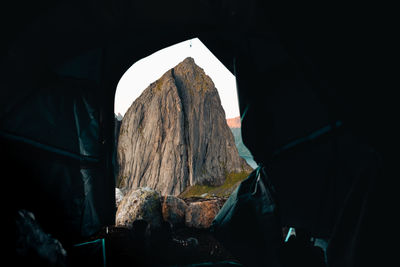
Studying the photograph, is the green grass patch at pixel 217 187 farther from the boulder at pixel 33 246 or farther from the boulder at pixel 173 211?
the boulder at pixel 33 246

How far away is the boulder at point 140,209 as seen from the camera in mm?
4352

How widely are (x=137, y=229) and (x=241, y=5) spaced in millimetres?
3482

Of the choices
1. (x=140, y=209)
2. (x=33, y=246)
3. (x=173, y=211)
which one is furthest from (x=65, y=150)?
(x=173, y=211)

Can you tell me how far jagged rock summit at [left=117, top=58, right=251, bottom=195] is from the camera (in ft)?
46.7

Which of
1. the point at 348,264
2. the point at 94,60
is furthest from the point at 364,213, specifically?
the point at 94,60

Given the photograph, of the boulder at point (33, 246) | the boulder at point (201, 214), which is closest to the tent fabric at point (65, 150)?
the boulder at point (33, 246)

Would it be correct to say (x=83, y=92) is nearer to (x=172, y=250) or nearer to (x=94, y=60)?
(x=94, y=60)

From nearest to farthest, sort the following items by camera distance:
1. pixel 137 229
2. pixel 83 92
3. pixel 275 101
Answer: pixel 275 101, pixel 83 92, pixel 137 229

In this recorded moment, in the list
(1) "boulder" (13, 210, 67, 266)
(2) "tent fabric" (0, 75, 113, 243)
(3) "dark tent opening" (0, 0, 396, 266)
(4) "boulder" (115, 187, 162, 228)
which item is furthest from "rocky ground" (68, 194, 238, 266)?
(3) "dark tent opening" (0, 0, 396, 266)

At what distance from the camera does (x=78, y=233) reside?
1722mm

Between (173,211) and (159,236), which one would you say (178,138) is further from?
(159,236)

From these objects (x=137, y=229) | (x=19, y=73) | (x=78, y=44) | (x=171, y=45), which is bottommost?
(x=137, y=229)

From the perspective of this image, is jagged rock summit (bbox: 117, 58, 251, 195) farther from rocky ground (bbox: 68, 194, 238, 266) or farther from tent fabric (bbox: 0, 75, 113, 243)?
tent fabric (bbox: 0, 75, 113, 243)

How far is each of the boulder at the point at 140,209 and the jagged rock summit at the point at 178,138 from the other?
30.6ft
